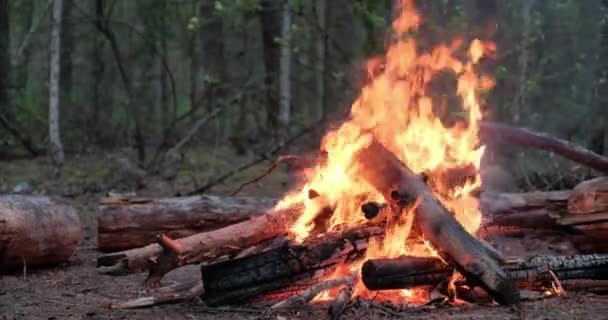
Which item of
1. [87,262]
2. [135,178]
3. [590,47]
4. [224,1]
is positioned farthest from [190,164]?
[590,47]

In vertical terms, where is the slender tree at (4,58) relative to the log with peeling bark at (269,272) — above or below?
above

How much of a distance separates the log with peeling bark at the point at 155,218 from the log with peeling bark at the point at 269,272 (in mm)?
2357

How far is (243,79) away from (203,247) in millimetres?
14753

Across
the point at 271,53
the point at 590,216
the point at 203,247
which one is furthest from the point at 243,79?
the point at 203,247

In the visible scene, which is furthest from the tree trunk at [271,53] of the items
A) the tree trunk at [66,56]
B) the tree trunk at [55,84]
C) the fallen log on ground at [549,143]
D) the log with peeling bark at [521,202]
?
the log with peeling bark at [521,202]

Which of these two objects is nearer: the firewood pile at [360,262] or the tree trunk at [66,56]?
the firewood pile at [360,262]

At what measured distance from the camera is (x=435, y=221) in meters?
5.52

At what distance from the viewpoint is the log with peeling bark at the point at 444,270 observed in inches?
204

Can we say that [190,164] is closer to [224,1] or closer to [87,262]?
[224,1]

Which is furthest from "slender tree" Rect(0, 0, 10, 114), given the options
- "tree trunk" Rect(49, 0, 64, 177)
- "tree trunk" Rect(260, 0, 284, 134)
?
"tree trunk" Rect(260, 0, 284, 134)

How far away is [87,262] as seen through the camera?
25.4 ft

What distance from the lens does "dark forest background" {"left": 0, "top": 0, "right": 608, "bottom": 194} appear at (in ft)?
40.8

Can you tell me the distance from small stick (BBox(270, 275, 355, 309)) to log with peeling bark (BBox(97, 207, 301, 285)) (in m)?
0.85

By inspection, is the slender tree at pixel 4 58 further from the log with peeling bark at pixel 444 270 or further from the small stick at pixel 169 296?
the log with peeling bark at pixel 444 270
